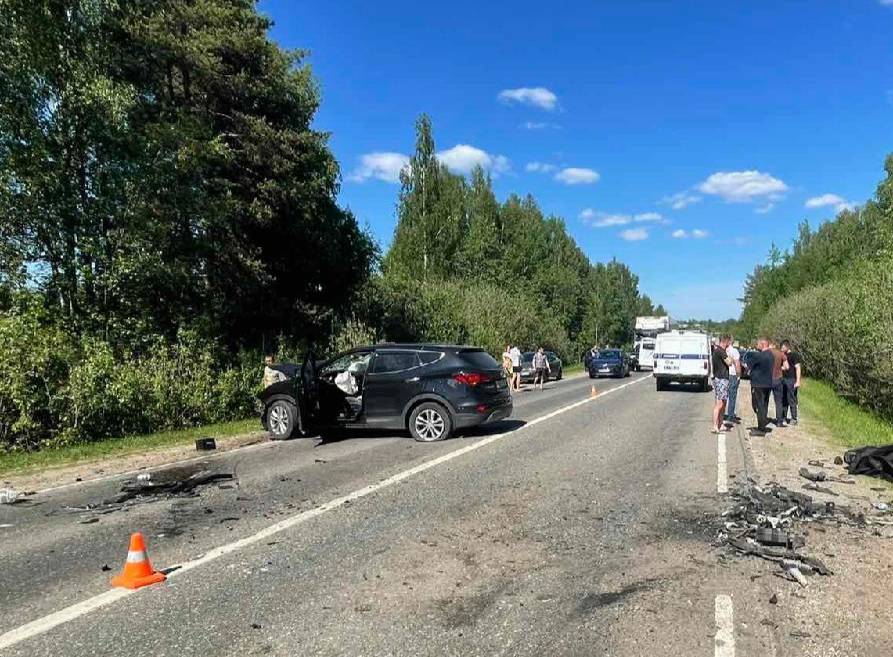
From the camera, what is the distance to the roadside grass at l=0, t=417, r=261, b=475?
1051cm

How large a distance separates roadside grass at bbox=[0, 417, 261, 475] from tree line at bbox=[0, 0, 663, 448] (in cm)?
52

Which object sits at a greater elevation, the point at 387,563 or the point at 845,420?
the point at 387,563

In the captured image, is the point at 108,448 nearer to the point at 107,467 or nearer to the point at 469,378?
the point at 107,467

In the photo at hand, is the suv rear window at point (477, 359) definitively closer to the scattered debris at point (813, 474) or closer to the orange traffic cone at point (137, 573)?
the scattered debris at point (813, 474)

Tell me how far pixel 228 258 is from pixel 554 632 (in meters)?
20.8

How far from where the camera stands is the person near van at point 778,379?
43.9 ft

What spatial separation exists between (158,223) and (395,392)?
28.2 feet

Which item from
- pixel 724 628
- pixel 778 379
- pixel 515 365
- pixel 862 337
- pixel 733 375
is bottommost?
pixel 724 628

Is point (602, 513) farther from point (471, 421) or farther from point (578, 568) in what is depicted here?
point (471, 421)

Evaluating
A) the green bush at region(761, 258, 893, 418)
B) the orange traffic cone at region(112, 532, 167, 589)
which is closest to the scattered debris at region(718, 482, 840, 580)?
the orange traffic cone at region(112, 532, 167, 589)

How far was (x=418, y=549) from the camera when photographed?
5.45m

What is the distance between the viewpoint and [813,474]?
28.7 feet

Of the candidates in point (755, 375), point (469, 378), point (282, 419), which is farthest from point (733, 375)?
point (282, 419)

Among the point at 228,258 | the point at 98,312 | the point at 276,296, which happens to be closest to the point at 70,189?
the point at 98,312
